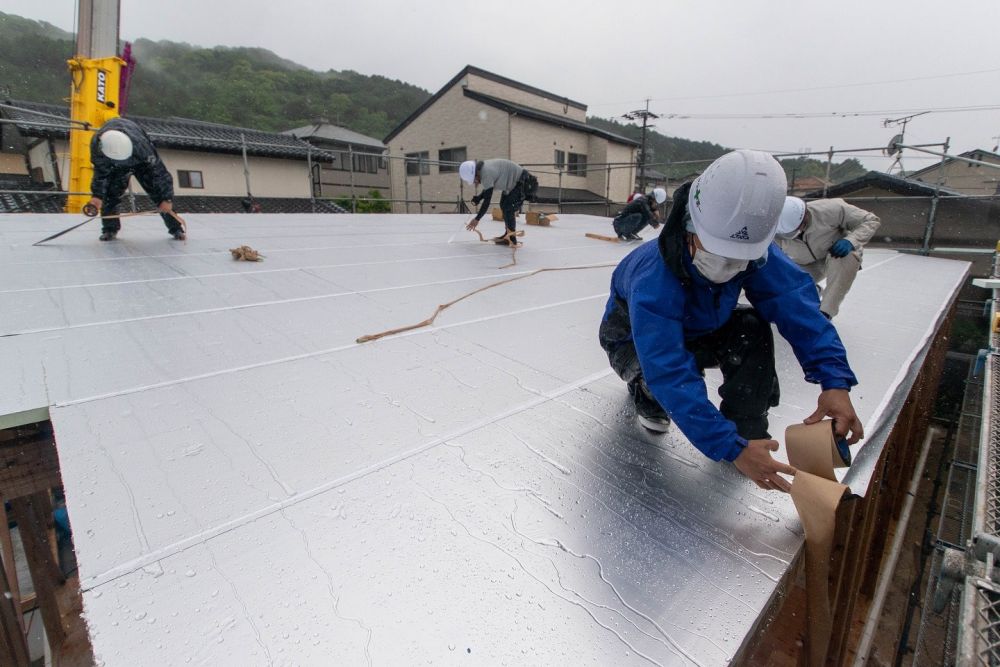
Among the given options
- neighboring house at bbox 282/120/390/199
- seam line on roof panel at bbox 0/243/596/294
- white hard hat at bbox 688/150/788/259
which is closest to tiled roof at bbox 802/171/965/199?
seam line on roof panel at bbox 0/243/596/294

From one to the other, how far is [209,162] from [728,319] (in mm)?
13734

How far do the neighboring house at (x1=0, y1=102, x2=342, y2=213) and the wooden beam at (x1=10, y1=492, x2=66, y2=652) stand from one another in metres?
8.65

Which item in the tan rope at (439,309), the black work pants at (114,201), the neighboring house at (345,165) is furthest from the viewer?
the neighboring house at (345,165)

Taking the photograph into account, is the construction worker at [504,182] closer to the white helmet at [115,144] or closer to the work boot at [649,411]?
the white helmet at [115,144]

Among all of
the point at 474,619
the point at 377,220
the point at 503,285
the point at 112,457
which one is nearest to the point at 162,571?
the point at 112,457

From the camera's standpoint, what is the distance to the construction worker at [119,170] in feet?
12.4

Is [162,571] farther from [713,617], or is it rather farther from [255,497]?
[713,617]

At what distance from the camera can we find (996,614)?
992mm

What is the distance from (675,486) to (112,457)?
1.40m

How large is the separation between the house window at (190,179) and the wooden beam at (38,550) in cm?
1093

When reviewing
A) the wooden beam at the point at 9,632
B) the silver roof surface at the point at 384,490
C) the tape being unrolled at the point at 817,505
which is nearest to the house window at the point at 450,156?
the silver roof surface at the point at 384,490

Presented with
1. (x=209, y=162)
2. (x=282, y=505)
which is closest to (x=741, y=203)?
(x=282, y=505)

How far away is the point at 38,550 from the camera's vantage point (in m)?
2.65

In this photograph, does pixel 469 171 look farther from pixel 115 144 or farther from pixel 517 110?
pixel 517 110
